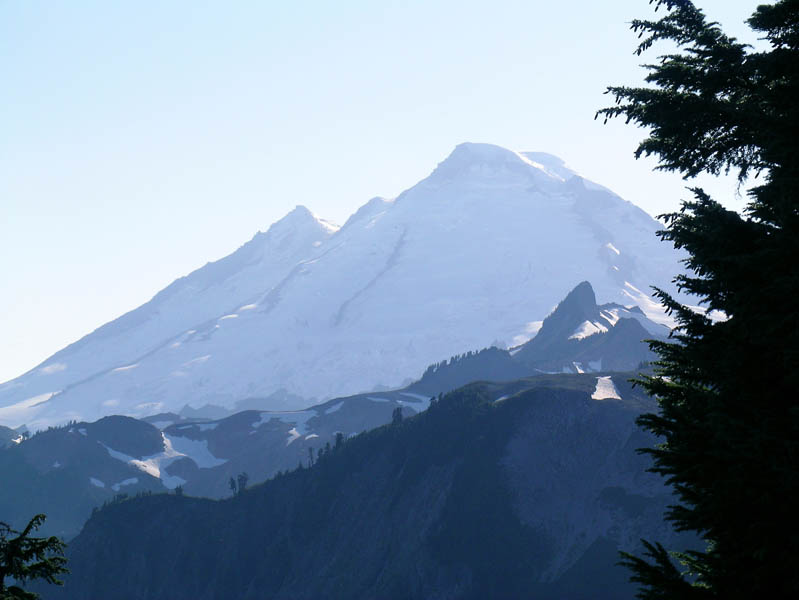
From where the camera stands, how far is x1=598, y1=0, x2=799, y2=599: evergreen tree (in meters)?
18.7

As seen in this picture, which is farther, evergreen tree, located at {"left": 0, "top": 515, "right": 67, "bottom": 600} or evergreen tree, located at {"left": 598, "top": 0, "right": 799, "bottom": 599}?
evergreen tree, located at {"left": 0, "top": 515, "right": 67, "bottom": 600}

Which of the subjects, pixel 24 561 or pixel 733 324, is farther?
pixel 24 561

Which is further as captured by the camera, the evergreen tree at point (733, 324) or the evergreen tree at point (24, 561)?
the evergreen tree at point (24, 561)

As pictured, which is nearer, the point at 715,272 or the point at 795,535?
the point at 795,535

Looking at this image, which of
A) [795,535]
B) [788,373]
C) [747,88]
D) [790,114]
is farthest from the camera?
[747,88]

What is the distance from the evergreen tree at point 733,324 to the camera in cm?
1873

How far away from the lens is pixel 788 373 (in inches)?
778

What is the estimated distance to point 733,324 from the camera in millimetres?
21016

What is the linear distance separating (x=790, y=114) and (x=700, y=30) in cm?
556

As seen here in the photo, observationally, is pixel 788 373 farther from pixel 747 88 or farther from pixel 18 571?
pixel 18 571

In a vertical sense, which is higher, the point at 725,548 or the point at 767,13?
the point at 767,13

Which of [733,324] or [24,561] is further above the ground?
[24,561]

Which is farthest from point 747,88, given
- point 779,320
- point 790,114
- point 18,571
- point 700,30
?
point 18,571

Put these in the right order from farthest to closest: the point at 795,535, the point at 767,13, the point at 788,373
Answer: the point at 767,13 → the point at 788,373 → the point at 795,535
